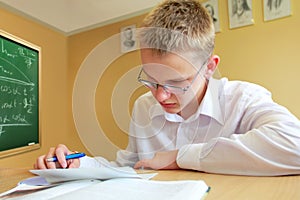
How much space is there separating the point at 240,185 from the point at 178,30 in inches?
17.1

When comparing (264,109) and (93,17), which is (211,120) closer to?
(264,109)

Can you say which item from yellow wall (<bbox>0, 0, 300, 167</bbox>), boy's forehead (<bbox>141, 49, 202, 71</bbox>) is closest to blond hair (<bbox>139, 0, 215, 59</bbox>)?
boy's forehead (<bbox>141, 49, 202, 71</bbox>)

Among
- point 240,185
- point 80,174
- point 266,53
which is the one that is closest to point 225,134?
point 240,185

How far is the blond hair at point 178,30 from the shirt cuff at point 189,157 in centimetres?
26

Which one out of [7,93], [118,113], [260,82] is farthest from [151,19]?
[7,93]

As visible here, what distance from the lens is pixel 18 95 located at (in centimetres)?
162

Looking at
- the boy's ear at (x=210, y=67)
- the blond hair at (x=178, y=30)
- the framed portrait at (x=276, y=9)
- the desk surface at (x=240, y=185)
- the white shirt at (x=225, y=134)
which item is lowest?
the desk surface at (x=240, y=185)

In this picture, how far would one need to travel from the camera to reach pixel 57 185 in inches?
18.3

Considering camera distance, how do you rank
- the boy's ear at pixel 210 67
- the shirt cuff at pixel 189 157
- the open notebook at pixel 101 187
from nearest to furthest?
the open notebook at pixel 101 187, the shirt cuff at pixel 189 157, the boy's ear at pixel 210 67

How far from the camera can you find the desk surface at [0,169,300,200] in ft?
1.27

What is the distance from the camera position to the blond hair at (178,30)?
682 mm

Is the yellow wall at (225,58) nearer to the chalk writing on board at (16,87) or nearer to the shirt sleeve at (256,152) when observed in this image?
the chalk writing on board at (16,87)

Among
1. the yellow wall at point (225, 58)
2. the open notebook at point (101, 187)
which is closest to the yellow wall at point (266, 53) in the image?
the yellow wall at point (225, 58)

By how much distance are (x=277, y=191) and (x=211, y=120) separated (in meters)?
0.41
